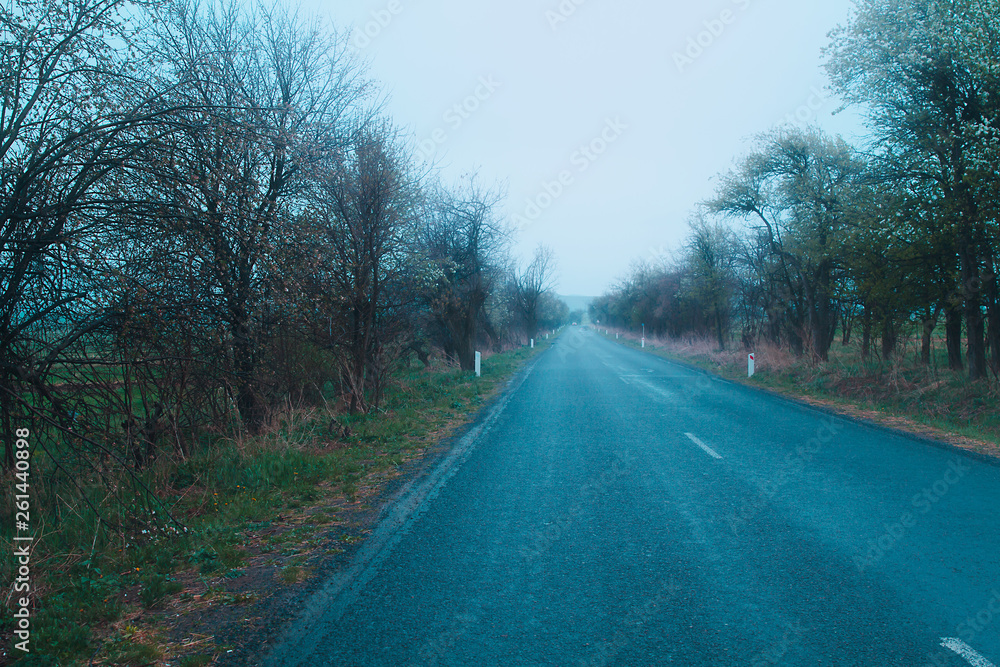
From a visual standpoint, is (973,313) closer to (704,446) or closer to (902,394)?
(902,394)

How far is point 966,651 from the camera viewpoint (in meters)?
3.30

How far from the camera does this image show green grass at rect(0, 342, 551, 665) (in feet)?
12.0

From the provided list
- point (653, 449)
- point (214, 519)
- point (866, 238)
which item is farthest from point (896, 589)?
point (866, 238)

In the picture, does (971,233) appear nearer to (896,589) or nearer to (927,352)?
(927,352)

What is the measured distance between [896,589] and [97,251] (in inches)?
279

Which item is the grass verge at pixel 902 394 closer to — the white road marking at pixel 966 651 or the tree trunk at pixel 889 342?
the tree trunk at pixel 889 342

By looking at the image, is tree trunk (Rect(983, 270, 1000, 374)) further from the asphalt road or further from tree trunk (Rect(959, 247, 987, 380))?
the asphalt road

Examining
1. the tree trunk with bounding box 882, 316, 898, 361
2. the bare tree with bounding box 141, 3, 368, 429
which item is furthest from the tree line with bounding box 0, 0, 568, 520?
the tree trunk with bounding box 882, 316, 898, 361

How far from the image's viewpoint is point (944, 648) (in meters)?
3.35

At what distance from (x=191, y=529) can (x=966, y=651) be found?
19.0 ft

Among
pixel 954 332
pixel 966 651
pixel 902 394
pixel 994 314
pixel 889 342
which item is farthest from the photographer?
pixel 889 342

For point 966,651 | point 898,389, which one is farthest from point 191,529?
point 898,389

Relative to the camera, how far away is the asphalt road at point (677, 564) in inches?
136

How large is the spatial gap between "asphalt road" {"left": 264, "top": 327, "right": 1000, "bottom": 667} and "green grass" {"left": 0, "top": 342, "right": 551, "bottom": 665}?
88cm
